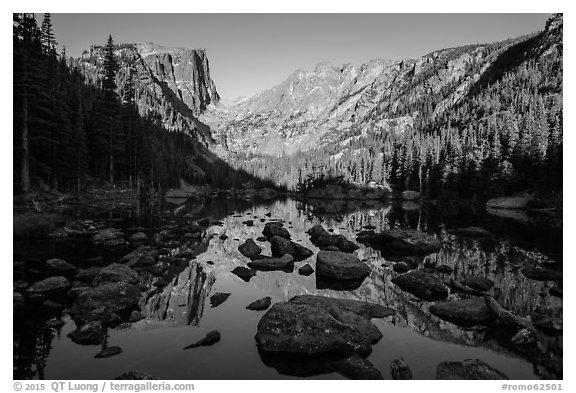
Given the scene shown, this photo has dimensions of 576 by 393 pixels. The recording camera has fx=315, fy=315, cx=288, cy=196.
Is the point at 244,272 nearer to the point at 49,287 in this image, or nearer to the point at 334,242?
the point at 49,287

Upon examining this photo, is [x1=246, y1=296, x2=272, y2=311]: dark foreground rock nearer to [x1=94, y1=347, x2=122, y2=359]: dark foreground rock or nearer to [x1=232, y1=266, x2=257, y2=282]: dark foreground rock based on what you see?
[x1=232, y1=266, x2=257, y2=282]: dark foreground rock

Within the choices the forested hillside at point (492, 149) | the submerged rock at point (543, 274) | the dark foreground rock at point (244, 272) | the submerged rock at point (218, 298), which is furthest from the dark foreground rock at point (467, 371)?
the forested hillside at point (492, 149)

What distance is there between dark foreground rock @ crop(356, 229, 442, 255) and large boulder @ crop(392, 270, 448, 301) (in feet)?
24.8

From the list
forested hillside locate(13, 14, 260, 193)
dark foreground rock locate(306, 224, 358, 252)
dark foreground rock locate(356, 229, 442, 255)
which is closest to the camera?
dark foreground rock locate(356, 229, 442, 255)

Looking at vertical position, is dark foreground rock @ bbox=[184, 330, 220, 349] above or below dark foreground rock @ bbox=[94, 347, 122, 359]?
below

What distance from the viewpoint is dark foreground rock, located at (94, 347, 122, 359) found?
8148mm

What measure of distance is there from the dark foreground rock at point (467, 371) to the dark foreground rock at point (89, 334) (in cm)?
918

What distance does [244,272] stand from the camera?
16.7m

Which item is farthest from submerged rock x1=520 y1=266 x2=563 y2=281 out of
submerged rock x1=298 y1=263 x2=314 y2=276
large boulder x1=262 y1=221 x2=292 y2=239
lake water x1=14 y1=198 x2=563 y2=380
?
large boulder x1=262 y1=221 x2=292 y2=239

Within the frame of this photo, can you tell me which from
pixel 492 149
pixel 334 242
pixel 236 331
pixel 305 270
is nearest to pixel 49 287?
pixel 236 331

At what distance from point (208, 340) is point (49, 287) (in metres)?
7.57

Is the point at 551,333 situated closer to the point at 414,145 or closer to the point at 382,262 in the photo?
the point at 382,262

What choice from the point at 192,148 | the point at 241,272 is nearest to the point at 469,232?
the point at 241,272

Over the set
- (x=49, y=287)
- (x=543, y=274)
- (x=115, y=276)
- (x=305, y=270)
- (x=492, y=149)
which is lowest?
(x=543, y=274)
